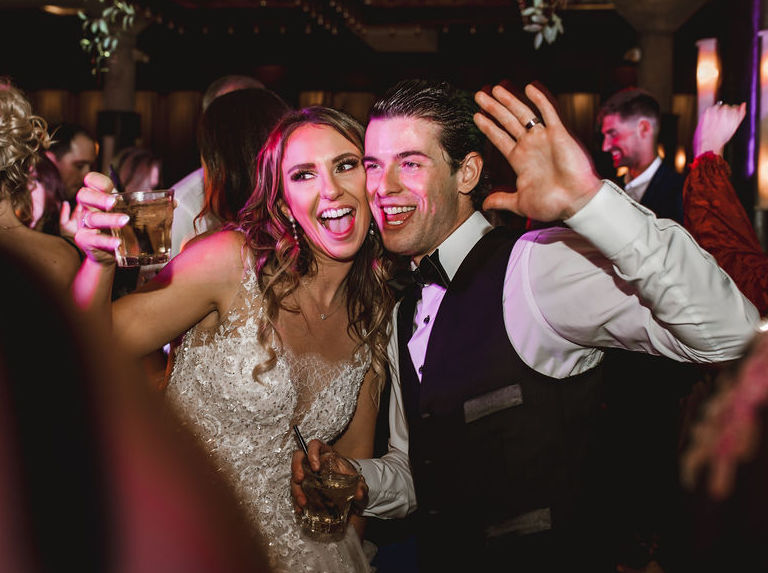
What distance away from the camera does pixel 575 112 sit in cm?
1247

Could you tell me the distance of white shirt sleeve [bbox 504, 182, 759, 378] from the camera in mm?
1260

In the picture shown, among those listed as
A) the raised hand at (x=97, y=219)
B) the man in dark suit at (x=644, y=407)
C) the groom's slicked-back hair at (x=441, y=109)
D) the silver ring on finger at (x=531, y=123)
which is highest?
the groom's slicked-back hair at (x=441, y=109)

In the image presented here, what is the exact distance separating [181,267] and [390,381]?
29.4 inches

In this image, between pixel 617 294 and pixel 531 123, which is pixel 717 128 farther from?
pixel 531 123

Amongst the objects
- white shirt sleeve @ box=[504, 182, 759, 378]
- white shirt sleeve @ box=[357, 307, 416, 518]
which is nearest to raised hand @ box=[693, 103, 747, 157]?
white shirt sleeve @ box=[504, 182, 759, 378]

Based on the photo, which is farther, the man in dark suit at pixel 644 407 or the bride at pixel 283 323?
the man in dark suit at pixel 644 407

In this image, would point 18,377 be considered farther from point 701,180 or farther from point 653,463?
point 653,463

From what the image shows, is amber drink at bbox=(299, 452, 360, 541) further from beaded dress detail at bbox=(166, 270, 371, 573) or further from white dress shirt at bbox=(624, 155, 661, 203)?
white dress shirt at bbox=(624, 155, 661, 203)

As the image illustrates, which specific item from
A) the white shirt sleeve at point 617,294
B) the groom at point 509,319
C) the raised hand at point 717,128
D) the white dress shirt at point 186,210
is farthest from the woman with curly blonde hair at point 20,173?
the raised hand at point 717,128

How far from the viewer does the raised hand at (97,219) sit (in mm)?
1634

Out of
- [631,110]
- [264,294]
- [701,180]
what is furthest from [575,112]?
[264,294]

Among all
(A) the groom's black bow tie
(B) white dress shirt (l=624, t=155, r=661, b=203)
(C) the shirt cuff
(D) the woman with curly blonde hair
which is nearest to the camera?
(C) the shirt cuff

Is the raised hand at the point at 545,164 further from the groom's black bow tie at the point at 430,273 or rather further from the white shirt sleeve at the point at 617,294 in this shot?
the groom's black bow tie at the point at 430,273

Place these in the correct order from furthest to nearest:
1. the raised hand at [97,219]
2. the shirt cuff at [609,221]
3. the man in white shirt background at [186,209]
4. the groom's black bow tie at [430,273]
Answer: the man in white shirt background at [186,209] < the groom's black bow tie at [430,273] < the raised hand at [97,219] < the shirt cuff at [609,221]
